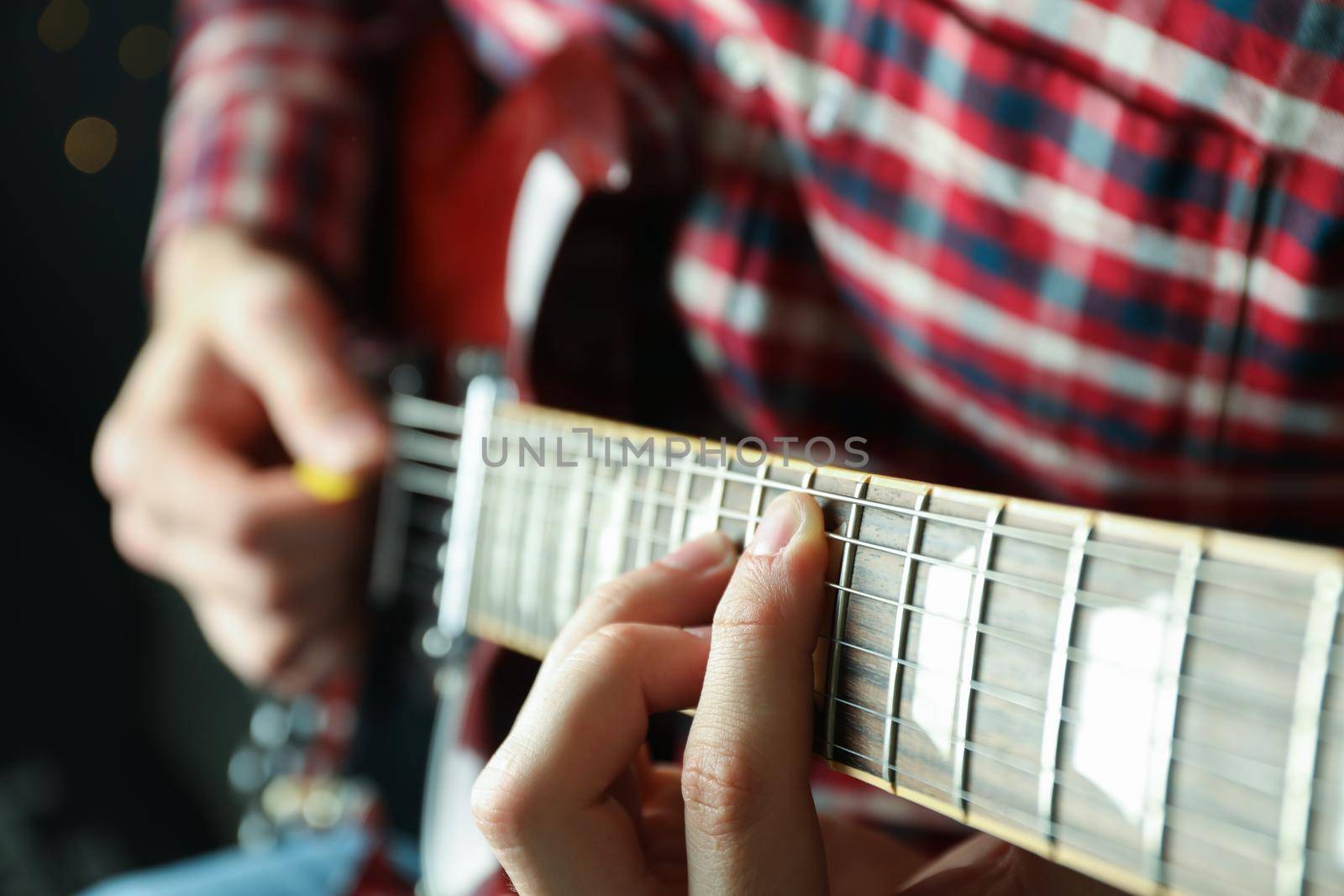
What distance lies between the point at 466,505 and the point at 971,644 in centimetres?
34

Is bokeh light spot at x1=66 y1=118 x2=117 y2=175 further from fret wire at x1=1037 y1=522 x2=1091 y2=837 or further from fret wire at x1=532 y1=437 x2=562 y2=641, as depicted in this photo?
fret wire at x1=1037 y1=522 x2=1091 y2=837

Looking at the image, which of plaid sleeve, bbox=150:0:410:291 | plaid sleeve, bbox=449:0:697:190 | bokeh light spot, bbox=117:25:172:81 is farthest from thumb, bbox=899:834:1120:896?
bokeh light spot, bbox=117:25:172:81

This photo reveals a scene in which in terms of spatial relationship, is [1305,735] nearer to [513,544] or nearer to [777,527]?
[777,527]

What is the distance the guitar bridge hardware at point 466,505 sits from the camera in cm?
52

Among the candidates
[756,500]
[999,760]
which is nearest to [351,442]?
[756,500]

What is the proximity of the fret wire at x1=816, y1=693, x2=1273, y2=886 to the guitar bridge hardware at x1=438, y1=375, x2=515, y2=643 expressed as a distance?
29 cm

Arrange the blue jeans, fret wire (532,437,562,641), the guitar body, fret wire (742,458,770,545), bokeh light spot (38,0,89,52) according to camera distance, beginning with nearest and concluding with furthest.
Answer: fret wire (742,458,770,545) < fret wire (532,437,562,641) < the guitar body < the blue jeans < bokeh light spot (38,0,89,52)

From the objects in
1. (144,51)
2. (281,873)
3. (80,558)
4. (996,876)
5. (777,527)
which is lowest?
(281,873)

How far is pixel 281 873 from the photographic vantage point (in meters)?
0.74

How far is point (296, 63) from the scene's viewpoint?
32.2 inches

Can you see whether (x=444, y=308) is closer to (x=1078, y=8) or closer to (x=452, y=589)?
(x=452, y=589)

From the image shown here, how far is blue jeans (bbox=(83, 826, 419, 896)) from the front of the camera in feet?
2.33

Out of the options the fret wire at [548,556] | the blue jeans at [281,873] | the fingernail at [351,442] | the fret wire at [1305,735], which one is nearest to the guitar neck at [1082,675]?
the fret wire at [1305,735]

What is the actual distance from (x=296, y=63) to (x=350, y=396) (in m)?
0.39
